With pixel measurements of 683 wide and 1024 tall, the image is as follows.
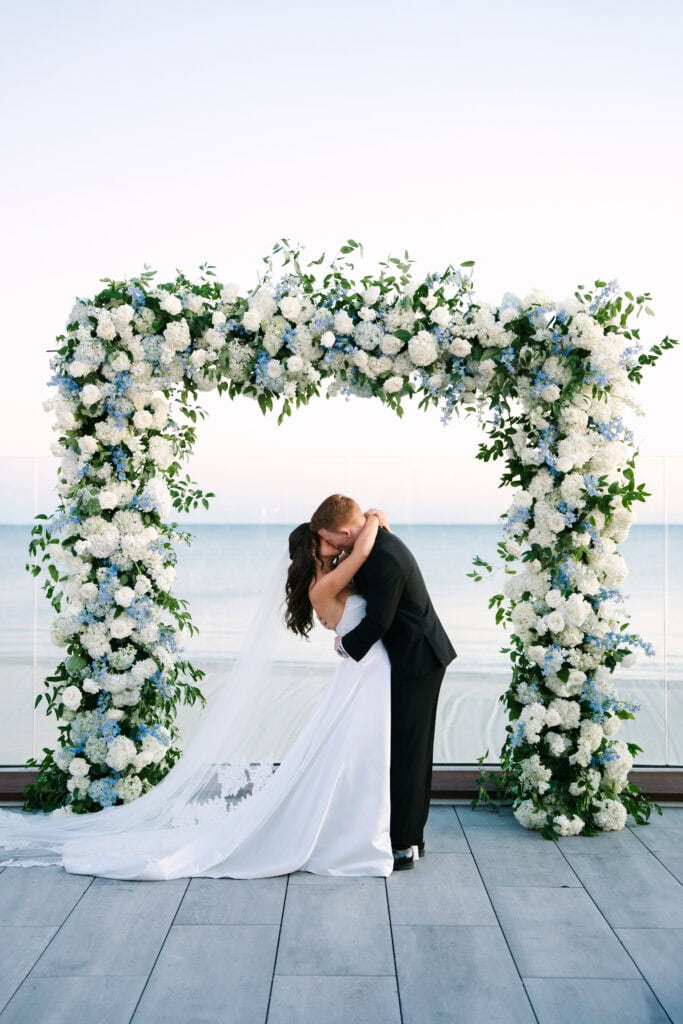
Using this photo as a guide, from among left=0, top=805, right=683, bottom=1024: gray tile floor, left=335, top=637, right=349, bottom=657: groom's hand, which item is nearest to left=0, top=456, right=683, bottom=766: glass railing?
left=335, top=637, right=349, bottom=657: groom's hand

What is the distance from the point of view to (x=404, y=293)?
4.64 meters

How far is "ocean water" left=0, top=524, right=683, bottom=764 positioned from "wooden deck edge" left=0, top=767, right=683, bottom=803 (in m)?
0.32

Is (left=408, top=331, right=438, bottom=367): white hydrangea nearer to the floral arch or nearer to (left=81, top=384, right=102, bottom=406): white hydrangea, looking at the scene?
the floral arch

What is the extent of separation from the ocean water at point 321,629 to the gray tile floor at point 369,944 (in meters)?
1.46

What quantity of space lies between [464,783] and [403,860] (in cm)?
116

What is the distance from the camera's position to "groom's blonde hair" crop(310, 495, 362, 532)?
4.32 metres

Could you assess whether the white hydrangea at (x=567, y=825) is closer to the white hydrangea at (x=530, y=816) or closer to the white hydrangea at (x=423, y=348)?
the white hydrangea at (x=530, y=816)

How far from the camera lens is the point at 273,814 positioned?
166 inches

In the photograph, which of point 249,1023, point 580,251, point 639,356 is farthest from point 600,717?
point 580,251

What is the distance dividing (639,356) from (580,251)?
15.7 feet

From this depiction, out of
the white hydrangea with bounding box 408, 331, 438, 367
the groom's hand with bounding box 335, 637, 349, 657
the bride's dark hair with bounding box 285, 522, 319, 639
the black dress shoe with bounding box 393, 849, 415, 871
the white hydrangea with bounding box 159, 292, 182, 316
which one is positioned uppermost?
the white hydrangea with bounding box 159, 292, 182, 316

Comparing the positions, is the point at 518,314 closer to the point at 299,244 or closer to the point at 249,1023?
the point at 299,244

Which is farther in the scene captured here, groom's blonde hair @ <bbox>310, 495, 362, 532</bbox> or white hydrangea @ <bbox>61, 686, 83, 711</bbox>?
white hydrangea @ <bbox>61, 686, 83, 711</bbox>

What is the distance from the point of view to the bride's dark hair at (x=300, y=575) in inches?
174
